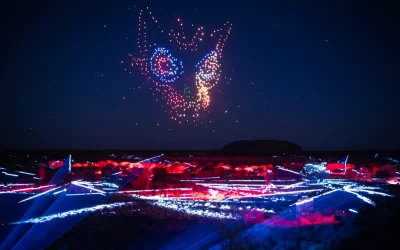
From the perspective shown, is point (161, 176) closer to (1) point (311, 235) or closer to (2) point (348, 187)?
(2) point (348, 187)

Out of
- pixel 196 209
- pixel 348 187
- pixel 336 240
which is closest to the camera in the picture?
pixel 336 240

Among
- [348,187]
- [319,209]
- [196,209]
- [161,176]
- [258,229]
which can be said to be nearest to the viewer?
[258,229]

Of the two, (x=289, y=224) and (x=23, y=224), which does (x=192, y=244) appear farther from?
(x=23, y=224)

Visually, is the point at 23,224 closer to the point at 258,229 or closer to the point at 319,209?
the point at 258,229

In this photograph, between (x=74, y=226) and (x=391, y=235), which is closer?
(x=391, y=235)

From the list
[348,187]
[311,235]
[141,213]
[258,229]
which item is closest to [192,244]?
[258,229]

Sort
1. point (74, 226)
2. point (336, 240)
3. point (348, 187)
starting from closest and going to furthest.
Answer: point (336, 240) → point (74, 226) → point (348, 187)

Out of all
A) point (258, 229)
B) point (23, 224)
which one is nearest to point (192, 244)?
point (258, 229)

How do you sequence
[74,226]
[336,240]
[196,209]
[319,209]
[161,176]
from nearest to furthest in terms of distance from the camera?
[336,240] < [74,226] < [319,209] < [196,209] < [161,176]
